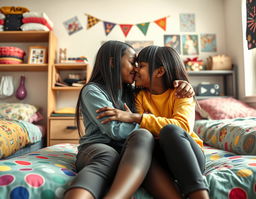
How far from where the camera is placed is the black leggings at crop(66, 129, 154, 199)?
2.44 ft

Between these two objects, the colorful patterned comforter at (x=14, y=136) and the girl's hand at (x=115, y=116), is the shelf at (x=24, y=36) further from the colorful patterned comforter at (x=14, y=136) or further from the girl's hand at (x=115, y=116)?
the girl's hand at (x=115, y=116)

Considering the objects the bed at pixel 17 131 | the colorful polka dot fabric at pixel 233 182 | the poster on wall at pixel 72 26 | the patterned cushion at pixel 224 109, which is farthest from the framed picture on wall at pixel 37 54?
the colorful polka dot fabric at pixel 233 182

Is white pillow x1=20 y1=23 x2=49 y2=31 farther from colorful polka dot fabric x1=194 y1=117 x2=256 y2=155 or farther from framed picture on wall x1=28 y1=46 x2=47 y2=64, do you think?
colorful polka dot fabric x1=194 y1=117 x2=256 y2=155

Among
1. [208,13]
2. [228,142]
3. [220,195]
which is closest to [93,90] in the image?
[220,195]

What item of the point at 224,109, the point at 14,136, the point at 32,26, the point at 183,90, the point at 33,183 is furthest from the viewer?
the point at 32,26

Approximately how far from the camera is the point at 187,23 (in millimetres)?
3350

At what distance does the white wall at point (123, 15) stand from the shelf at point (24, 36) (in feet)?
0.85

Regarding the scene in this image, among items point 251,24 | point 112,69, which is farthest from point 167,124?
point 251,24

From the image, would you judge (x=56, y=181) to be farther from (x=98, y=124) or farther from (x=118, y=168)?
(x=98, y=124)

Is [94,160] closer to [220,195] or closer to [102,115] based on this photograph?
[102,115]

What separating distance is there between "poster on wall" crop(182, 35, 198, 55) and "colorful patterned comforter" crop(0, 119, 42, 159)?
2.10 metres

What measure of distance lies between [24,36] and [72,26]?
61cm

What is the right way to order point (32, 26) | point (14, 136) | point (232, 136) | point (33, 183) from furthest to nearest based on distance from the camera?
point (32, 26) → point (14, 136) → point (232, 136) → point (33, 183)

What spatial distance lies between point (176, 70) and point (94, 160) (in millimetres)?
656
